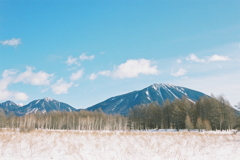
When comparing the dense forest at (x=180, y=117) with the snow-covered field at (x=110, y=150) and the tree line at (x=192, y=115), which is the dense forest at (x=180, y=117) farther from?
the snow-covered field at (x=110, y=150)

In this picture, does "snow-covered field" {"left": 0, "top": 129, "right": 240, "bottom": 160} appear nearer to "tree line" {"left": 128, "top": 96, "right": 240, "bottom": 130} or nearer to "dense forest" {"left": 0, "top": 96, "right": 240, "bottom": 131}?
"dense forest" {"left": 0, "top": 96, "right": 240, "bottom": 131}

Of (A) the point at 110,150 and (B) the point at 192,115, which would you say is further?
(B) the point at 192,115

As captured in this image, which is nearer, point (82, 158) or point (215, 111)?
point (82, 158)

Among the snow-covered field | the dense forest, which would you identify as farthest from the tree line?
the snow-covered field

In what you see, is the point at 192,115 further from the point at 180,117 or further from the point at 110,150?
the point at 110,150

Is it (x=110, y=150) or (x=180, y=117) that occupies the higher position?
(x=110, y=150)

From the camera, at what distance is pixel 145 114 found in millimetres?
75750

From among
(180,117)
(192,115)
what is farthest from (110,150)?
(192,115)

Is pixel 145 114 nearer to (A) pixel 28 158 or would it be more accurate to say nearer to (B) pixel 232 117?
(B) pixel 232 117

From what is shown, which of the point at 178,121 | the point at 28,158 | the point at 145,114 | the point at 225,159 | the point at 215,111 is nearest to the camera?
the point at 28,158

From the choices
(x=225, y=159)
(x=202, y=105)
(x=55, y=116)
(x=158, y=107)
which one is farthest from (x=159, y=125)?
(x=225, y=159)

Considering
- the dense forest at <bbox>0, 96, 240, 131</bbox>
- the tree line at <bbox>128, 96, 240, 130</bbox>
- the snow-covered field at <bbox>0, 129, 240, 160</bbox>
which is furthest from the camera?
the dense forest at <bbox>0, 96, 240, 131</bbox>

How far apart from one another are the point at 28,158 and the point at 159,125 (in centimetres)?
6679

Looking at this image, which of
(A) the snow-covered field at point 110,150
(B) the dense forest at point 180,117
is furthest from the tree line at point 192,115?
(A) the snow-covered field at point 110,150
